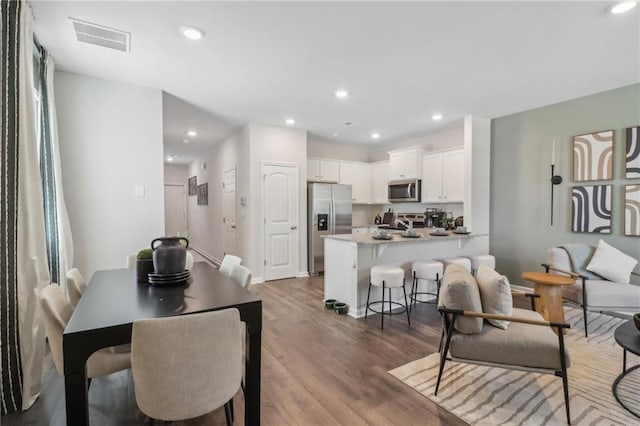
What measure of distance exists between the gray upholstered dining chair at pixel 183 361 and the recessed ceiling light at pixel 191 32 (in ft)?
7.47

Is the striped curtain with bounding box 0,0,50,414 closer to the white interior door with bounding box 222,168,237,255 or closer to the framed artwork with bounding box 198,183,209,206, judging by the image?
the white interior door with bounding box 222,168,237,255

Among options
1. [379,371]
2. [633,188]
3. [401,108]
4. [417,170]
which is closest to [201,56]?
[401,108]

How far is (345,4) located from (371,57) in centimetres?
82

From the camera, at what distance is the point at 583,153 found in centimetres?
389

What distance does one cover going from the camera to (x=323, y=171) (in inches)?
253

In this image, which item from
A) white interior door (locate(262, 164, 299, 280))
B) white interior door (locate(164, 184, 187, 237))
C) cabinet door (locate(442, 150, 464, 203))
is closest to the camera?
cabinet door (locate(442, 150, 464, 203))

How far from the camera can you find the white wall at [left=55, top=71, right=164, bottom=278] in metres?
3.28

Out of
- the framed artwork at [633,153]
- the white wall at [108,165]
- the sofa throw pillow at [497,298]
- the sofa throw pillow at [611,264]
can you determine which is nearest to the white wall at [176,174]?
the white wall at [108,165]

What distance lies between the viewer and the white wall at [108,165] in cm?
328

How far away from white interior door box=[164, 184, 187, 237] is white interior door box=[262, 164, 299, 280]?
604 cm

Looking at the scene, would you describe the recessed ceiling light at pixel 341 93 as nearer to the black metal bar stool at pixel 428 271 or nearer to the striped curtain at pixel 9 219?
the black metal bar stool at pixel 428 271

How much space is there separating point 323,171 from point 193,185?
5256 mm

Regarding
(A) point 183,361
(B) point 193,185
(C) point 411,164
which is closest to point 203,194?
(B) point 193,185

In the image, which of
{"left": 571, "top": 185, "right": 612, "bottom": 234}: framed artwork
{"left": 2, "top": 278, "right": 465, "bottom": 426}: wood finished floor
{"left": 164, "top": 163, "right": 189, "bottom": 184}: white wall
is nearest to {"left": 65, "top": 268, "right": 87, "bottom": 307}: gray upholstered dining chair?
{"left": 2, "top": 278, "right": 465, "bottom": 426}: wood finished floor
